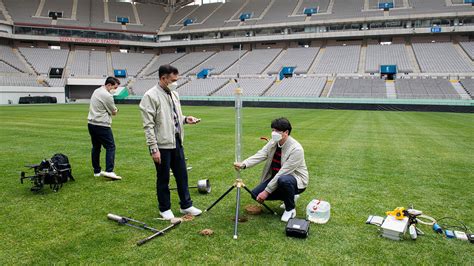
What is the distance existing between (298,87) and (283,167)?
1541 inches

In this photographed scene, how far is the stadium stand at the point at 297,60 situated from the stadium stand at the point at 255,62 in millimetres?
1535

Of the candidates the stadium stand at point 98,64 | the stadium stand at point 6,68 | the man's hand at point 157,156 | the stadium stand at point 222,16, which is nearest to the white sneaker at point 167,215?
the man's hand at point 157,156

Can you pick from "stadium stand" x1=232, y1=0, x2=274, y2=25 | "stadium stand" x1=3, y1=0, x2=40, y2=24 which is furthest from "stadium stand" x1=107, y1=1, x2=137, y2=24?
"stadium stand" x1=232, y1=0, x2=274, y2=25

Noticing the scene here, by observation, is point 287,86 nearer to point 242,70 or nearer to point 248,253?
point 242,70

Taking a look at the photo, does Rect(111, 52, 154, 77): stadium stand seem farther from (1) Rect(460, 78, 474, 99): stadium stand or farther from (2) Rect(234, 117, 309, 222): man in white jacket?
(2) Rect(234, 117, 309, 222): man in white jacket

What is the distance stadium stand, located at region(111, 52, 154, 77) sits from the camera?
57028 mm

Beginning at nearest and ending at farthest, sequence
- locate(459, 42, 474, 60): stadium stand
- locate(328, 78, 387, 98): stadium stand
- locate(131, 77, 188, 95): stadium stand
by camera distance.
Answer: locate(328, 78, 387, 98): stadium stand < locate(459, 42, 474, 60): stadium stand < locate(131, 77, 188, 95): stadium stand

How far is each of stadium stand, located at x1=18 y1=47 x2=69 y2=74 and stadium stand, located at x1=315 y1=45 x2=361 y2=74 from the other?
139ft

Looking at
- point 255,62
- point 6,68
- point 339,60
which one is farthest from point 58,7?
point 339,60

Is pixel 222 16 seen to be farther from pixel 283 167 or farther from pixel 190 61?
pixel 283 167

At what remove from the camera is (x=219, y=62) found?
54969mm

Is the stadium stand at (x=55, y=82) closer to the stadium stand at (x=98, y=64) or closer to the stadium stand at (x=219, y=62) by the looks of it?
the stadium stand at (x=98, y=64)

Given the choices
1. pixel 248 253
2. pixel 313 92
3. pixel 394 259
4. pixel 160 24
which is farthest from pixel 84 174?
pixel 160 24

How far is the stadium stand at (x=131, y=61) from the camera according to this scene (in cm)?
5703
